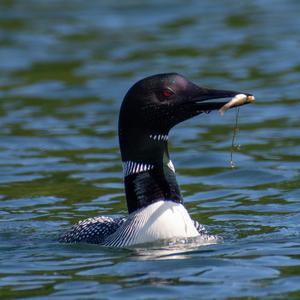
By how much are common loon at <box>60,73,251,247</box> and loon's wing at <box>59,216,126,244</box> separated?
33 cm

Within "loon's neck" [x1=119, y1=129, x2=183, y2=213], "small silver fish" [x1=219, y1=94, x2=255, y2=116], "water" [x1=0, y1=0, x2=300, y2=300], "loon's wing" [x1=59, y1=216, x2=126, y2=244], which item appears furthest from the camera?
"loon's wing" [x1=59, y1=216, x2=126, y2=244]

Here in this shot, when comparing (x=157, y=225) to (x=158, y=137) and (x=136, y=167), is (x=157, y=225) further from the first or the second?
(x=158, y=137)

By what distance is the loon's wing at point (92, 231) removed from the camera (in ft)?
30.9

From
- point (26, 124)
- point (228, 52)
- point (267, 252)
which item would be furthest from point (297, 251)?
point (228, 52)

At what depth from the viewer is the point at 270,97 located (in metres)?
16.0

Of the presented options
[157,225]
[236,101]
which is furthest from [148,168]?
[236,101]

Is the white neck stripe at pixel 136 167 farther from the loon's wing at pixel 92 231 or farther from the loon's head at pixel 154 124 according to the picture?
the loon's wing at pixel 92 231

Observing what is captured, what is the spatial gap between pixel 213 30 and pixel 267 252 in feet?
38.2

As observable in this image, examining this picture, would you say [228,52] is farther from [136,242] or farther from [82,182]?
[136,242]

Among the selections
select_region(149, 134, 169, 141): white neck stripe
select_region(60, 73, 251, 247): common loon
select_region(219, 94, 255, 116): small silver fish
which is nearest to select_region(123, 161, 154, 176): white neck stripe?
select_region(60, 73, 251, 247): common loon

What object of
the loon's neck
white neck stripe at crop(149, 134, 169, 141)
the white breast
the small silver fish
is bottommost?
the white breast

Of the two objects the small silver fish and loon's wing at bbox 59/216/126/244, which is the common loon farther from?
loon's wing at bbox 59/216/126/244

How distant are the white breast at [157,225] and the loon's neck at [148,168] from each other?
0.24 ft

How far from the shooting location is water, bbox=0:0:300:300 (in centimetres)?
821
